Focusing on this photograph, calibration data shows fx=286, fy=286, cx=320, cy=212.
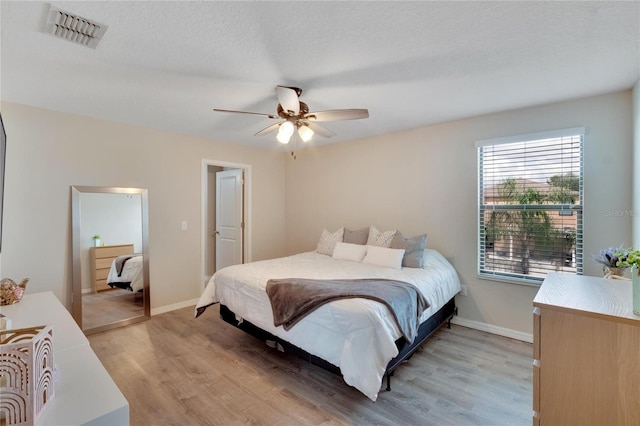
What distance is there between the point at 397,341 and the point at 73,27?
289 cm

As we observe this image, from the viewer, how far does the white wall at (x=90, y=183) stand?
2.80 metres

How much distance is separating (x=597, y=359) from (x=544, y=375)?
0.75ft

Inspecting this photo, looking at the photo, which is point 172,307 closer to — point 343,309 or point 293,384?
point 293,384

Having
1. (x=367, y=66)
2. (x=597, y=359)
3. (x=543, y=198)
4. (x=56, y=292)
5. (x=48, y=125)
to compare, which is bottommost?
(x=56, y=292)

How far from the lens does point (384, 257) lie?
3326mm

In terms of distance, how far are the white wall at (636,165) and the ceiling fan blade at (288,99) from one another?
272 centimetres

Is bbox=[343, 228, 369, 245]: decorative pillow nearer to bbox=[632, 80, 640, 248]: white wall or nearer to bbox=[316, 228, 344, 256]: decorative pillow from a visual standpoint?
bbox=[316, 228, 344, 256]: decorative pillow

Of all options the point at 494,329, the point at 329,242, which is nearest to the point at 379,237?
the point at 329,242

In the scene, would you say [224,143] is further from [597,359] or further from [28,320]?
[597,359]

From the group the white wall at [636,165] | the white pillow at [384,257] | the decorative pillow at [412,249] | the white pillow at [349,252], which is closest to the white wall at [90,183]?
the white pillow at [349,252]

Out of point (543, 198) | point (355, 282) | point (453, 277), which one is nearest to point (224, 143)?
point (355, 282)

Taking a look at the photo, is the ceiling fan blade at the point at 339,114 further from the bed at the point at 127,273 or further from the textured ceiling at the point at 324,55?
the bed at the point at 127,273

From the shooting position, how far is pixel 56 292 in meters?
3.01

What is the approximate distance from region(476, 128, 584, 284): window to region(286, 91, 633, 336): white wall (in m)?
0.09
